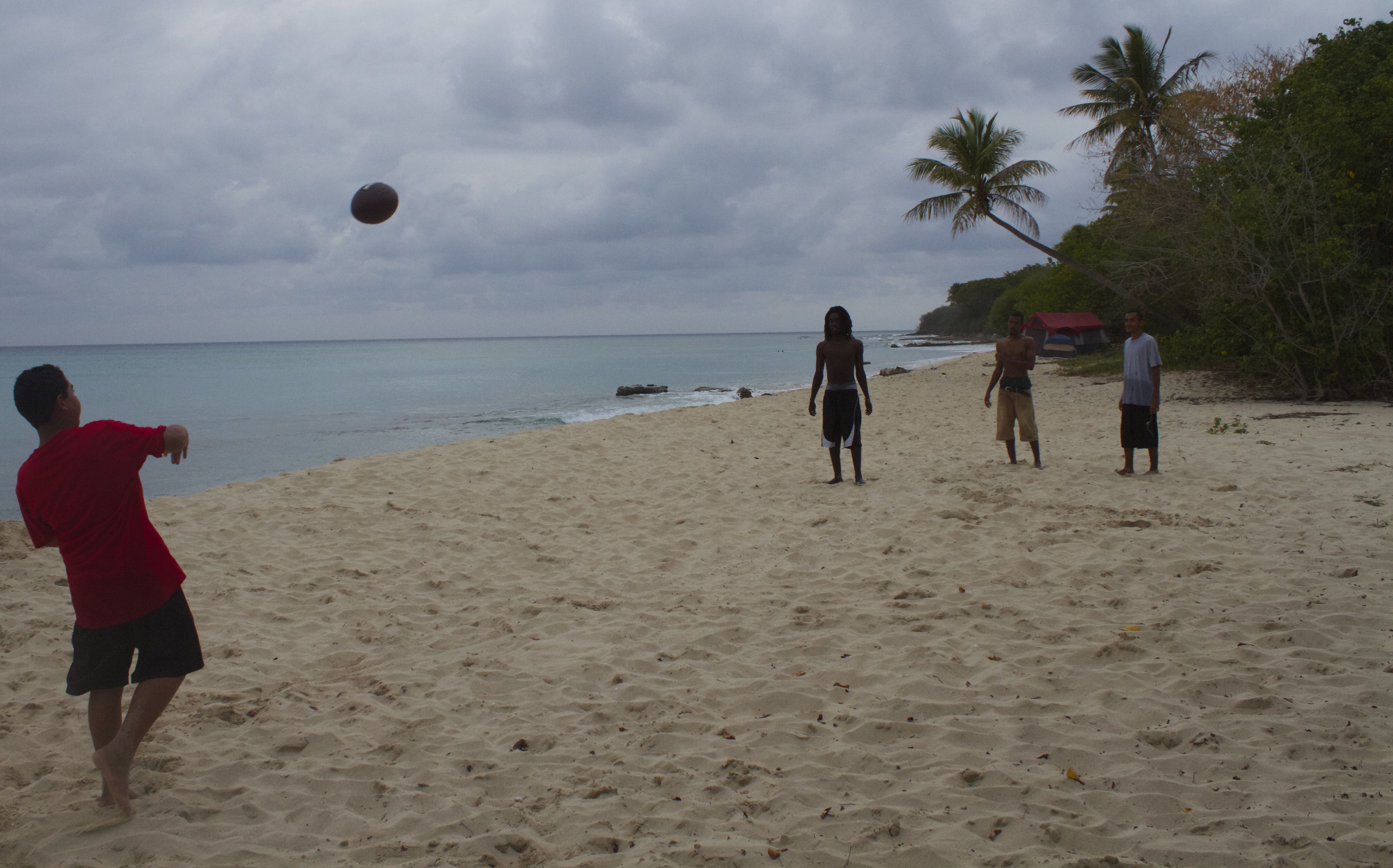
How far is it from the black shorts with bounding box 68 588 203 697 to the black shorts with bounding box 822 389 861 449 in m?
5.90

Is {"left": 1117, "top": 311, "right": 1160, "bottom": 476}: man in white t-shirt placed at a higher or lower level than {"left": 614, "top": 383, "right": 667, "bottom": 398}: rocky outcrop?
lower

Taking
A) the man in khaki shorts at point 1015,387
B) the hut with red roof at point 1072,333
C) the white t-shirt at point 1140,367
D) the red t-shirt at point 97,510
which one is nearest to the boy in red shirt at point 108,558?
the red t-shirt at point 97,510

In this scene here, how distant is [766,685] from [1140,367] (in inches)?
219

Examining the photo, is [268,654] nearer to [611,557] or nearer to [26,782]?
[26,782]

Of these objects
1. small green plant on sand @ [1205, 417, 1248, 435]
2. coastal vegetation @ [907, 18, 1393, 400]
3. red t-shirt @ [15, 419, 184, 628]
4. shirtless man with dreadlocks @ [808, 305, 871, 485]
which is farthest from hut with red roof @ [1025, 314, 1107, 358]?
red t-shirt @ [15, 419, 184, 628]

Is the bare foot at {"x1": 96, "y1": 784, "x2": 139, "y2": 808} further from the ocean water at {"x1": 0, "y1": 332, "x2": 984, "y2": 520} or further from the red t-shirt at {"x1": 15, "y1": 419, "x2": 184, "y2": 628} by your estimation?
the ocean water at {"x1": 0, "y1": 332, "x2": 984, "y2": 520}

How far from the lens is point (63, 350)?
7298 inches

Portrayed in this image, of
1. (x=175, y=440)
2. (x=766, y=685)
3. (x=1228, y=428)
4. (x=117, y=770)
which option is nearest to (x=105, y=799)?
(x=117, y=770)

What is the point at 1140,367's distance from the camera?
7426 millimetres

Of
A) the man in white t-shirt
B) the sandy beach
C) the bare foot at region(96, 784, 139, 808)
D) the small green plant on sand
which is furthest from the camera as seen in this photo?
the small green plant on sand

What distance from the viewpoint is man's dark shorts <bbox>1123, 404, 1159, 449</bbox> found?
749 cm

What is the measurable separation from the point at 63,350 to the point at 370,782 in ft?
768

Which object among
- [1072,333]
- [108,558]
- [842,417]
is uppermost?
[1072,333]

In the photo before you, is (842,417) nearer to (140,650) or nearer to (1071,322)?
(140,650)
